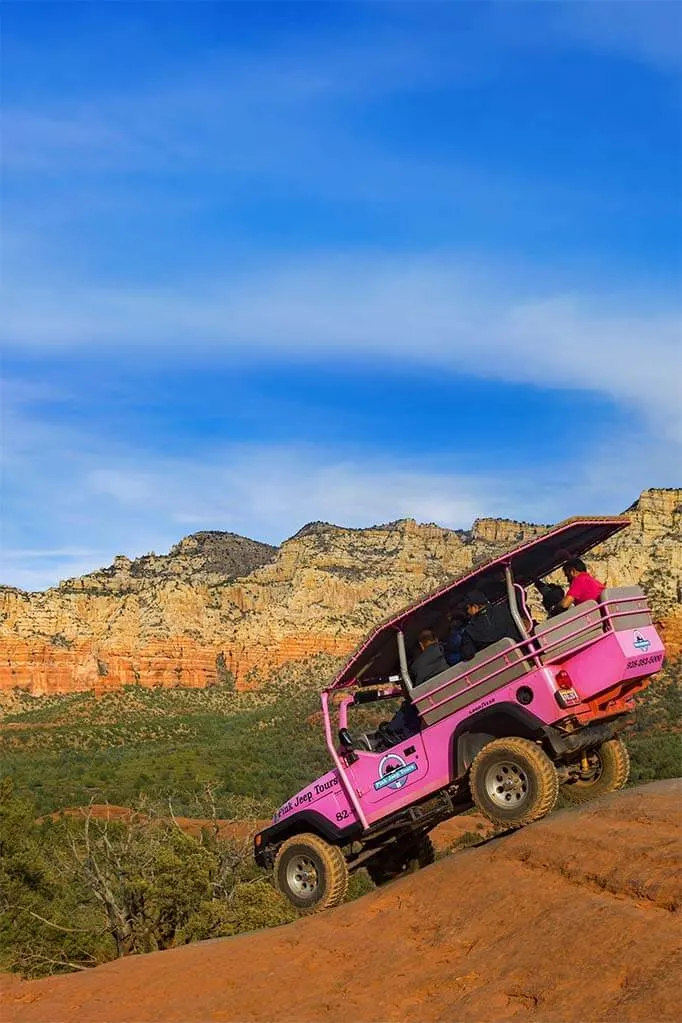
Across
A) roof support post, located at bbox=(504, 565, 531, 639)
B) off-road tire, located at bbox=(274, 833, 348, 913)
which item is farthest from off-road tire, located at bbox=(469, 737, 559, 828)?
off-road tire, located at bbox=(274, 833, 348, 913)

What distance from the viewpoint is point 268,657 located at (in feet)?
284

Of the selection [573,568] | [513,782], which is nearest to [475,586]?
[573,568]

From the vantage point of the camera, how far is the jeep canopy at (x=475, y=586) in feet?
35.6

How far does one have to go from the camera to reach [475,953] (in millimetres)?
7449

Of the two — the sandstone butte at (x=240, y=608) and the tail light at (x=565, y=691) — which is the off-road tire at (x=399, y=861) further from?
the sandstone butte at (x=240, y=608)

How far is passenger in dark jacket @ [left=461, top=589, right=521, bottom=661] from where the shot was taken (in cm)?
1070

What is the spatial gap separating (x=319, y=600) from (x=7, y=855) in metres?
73.5

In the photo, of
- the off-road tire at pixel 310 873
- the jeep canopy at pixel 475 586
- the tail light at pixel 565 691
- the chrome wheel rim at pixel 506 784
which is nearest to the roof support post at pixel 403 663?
the jeep canopy at pixel 475 586

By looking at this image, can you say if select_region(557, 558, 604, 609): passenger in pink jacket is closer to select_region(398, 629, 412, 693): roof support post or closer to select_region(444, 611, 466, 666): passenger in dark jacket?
select_region(444, 611, 466, 666): passenger in dark jacket

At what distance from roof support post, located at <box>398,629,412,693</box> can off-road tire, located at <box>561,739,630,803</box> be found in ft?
7.91

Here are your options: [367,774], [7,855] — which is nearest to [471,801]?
[367,774]

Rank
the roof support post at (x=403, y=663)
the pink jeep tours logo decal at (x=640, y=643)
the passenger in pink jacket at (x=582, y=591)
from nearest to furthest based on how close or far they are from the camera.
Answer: the pink jeep tours logo decal at (x=640, y=643) → the passenger in pink jacket at (x=582, y=591) → the roof support post at (x=403, y=663)

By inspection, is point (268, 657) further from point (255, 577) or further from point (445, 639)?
point (445, 639)

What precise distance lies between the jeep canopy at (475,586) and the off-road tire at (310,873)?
1879 mm
